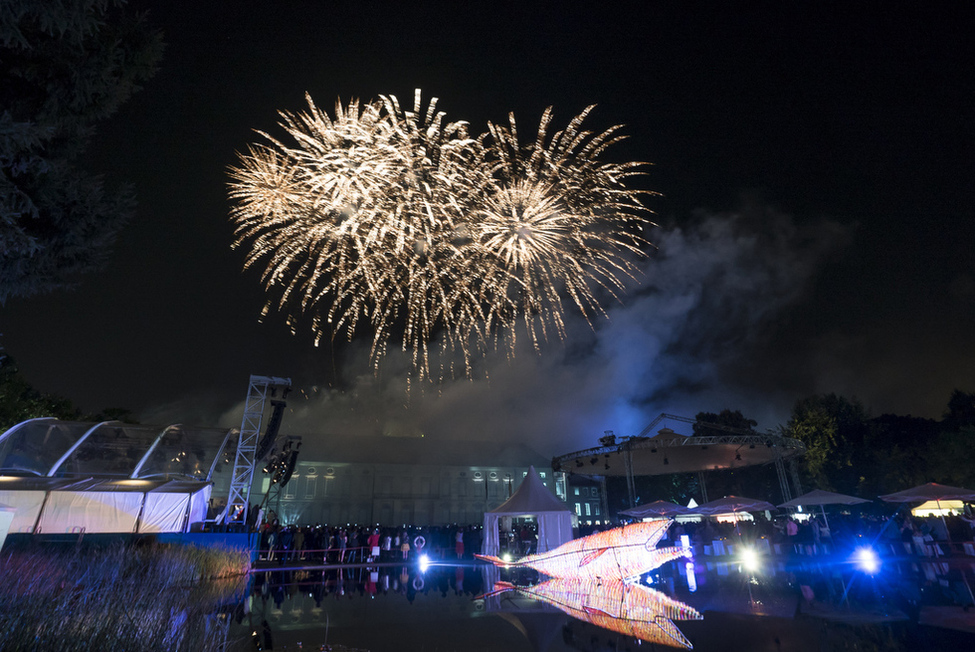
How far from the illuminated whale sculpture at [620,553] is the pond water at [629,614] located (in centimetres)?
50

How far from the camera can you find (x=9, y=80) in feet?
22.4

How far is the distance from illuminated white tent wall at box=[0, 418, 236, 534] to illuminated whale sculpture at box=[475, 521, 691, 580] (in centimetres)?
1214

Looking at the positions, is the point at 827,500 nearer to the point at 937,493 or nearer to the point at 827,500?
the point at 827,500

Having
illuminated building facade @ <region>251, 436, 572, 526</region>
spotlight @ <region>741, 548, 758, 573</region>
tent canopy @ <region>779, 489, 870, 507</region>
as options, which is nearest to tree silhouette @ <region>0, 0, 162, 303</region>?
spotlight @ <region>741, 548, 758, 573</region>

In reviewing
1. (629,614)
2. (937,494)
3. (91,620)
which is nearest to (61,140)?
(91,620)

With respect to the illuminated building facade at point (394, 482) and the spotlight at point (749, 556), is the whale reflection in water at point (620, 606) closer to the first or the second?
the spotlight at point (749, 556)

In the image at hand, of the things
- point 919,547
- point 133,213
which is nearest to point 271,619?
point 133,213

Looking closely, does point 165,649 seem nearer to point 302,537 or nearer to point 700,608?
point 700,608

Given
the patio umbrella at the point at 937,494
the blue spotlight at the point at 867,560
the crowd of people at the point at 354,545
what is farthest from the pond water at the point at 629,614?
→ the crowd of people at the point at 354,545

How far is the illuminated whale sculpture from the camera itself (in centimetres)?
986

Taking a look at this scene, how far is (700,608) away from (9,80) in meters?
13.3

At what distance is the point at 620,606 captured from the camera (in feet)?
24.3

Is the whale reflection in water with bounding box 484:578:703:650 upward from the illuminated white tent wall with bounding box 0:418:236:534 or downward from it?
downward

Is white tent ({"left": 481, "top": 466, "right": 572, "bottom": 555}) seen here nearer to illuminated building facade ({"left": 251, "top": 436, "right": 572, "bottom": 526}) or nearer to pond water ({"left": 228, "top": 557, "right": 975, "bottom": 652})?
pond water ({"left": 228, "top": 557, "right": 975, "bottom": 652})
